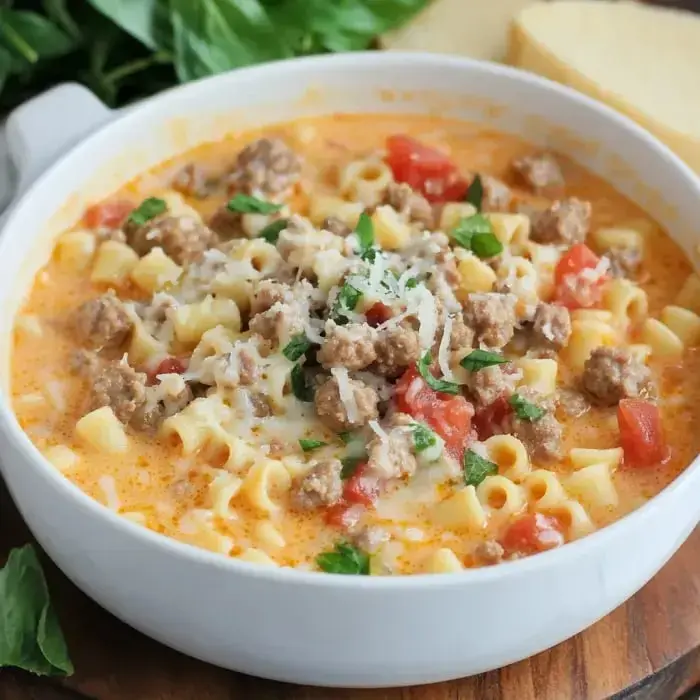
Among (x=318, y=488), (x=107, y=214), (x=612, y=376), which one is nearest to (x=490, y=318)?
(x=612, y=376)

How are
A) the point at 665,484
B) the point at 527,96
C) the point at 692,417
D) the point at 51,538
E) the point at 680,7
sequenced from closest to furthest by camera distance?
the point at 51,538, the point at 665,484, the point at 692,417, the point at 527,96, the point at 680,7

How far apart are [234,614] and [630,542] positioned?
3.08 feet

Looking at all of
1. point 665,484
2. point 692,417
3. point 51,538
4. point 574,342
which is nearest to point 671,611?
point 665,484

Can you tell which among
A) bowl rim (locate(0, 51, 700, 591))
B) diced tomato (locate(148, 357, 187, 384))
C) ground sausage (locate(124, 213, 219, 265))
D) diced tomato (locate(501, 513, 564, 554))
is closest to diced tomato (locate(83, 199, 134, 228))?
ground sausage (locate(124, 213, 219, 265))

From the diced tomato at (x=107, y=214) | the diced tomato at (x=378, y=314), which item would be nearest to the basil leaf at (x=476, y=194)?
the diced tomato at (x=378, y=314)

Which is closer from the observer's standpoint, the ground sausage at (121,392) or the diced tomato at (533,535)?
the diced tomato at (533,535)

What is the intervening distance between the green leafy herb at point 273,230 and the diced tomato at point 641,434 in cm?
127

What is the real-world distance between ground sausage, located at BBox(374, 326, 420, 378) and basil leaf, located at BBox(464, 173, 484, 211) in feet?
3.06

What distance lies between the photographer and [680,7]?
571 centimetres

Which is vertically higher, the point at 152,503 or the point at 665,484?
the point at 665,484

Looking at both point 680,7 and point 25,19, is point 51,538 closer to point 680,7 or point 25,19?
point 25,19

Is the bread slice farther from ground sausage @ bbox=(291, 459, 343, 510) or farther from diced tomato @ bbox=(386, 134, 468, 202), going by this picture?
ground sausage @ bbox=(291, 459, 343, 510)

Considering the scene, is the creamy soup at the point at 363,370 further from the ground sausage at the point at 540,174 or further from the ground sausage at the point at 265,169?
the ground sausage at the point at 540,174

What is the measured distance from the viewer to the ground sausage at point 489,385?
10.5ft
